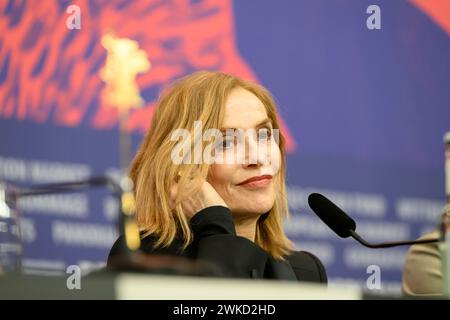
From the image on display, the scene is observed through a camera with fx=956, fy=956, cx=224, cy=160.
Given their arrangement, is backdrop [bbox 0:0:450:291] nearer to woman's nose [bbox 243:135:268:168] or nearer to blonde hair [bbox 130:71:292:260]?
blonde hair [bbox 130:71:292:260]

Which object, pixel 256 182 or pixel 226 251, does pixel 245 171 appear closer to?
pixel 256 182

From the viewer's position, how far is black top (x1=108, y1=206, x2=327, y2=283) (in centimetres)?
212

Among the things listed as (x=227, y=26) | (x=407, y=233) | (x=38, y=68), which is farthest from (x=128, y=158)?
(x=407, y=233)

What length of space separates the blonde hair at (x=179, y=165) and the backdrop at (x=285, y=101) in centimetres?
51

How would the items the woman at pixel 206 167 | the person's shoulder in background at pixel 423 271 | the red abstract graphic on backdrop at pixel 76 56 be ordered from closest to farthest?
1. the woman at pixel 206 167
2. the person's shoulder in background at pixel 423 271
3. the red abstract graphic on backdrop at pixel 76 56

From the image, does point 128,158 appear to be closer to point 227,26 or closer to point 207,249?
point 227,26

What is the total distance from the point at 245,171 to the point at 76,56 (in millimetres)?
1221

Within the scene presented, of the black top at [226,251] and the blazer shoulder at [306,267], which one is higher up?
the black top at [226,251]

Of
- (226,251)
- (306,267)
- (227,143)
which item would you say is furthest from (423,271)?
(226,251)

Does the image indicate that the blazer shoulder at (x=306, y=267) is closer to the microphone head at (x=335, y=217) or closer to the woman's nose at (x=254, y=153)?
the woman's nose at (x=254, y=153)

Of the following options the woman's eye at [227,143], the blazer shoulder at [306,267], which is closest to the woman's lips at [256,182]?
the woman's eye at [227,143]

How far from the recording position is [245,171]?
2.44 metres

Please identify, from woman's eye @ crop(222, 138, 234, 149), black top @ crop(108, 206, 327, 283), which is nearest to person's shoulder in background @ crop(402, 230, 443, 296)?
black top @ crop(108, 206, 327, 283)

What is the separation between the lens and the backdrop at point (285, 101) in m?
3.23
